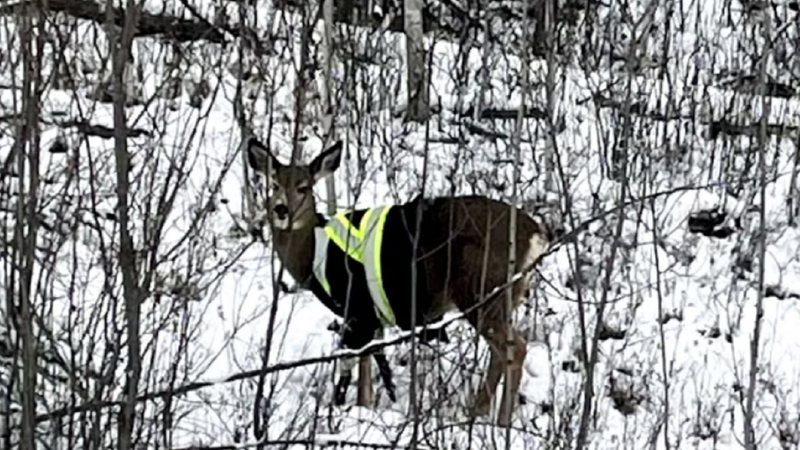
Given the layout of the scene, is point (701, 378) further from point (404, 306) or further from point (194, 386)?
point (194, 386)

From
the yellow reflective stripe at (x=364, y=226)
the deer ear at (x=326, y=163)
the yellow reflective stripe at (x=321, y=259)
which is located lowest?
the yellow reflective stripe at (x=321, y=259)

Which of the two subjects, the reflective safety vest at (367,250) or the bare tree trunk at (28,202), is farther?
the reflective safety vest at (367,250)

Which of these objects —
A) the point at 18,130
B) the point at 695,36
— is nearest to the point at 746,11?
the point at 695,36

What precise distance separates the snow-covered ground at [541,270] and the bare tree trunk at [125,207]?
0.34m

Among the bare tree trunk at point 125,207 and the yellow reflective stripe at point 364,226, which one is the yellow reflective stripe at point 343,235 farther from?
the bare tree trunk at point 125,207

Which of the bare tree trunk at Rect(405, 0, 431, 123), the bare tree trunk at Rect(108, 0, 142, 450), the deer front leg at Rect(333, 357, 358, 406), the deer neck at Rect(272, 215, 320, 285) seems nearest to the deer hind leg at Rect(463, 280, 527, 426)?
the deer front leg at Rect(333, 357, 358, 406)

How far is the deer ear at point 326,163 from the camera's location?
695cm

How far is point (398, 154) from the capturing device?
9883 mm

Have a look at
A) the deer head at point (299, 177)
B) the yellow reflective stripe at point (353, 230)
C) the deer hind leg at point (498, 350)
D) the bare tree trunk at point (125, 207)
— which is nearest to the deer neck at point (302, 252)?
the deer head at point (299, 177)

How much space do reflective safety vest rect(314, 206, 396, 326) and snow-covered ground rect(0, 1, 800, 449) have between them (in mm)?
247

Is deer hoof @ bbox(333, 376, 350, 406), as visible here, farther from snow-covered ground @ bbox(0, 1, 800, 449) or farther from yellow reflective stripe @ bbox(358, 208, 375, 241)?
yellow reflective stripe @ bbox(358, 208, 375, 241)

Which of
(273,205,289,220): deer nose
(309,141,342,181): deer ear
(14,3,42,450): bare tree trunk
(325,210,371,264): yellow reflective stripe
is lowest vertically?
(325,210,371,264): yellow reflective stripe

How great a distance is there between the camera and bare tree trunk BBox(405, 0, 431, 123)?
10516 millimetres

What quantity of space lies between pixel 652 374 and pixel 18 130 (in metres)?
4.48
